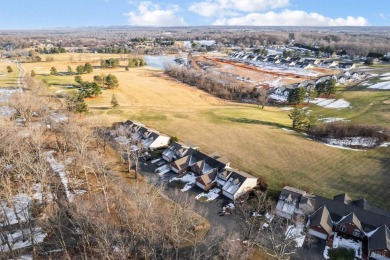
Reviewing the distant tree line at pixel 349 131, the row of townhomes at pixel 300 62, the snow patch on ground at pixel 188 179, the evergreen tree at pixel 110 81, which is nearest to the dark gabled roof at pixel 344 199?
the snow patch on ground at pixel 188 179

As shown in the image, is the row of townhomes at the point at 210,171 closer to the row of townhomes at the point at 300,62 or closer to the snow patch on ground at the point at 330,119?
the snow patch on ground at the point at 330,119

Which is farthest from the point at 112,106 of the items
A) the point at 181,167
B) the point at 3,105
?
the point at 181,167

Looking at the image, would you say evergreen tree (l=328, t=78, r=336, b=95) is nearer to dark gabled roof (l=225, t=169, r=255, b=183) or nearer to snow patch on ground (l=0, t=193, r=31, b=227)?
dark gabled roof (l=225, t=169, r=255, b=183)

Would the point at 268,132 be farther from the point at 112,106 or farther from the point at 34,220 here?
the point at 34,220

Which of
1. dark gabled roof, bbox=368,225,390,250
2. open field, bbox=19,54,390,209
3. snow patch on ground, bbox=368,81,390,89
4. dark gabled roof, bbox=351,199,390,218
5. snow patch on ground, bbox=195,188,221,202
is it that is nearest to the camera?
dark gabled roof, bbox=368,225,390,250

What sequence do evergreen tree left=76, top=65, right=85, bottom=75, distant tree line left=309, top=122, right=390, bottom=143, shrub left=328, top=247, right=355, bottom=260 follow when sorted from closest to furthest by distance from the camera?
shrub left=328, top=247, right=355, bottom=260 < distant tree line left=309, top=122, right=390, bottom=143 < evergreen tree left=76, top=65, right=85, bottom=75

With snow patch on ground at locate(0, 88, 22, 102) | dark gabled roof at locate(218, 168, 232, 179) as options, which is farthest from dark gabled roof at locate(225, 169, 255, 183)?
snow patch on ground at locate(0, 88, 22, 102)
